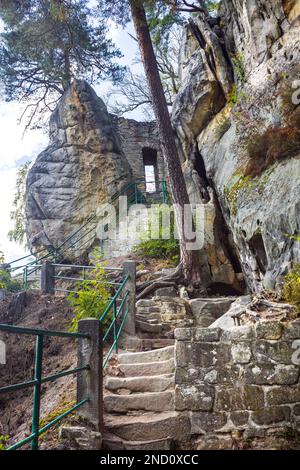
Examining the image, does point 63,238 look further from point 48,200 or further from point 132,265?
point 132,265

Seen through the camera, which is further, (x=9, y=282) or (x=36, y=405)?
(x=9, y=282)

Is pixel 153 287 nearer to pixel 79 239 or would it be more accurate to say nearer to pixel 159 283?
pixel 159 283

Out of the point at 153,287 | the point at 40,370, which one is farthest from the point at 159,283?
the point at 40,370

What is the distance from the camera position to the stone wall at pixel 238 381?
11.4 feet

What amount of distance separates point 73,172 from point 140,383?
10506mm

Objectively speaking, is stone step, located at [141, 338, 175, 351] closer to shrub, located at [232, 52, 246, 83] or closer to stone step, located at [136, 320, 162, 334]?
stone step, located at [136, 320, 162, 334]

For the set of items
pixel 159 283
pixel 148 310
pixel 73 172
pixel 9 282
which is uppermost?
pixel 73 172

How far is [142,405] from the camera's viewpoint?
3896 millimetres

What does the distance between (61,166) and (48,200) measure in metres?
1.50

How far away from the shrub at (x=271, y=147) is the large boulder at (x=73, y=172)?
278 inches

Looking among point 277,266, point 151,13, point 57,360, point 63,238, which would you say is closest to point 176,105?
point 151,13

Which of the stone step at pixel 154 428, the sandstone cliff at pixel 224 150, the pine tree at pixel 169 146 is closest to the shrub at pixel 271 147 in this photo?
the sandstone cliff at pixel 224 150

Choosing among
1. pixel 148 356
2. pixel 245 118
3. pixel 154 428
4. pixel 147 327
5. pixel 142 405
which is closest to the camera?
pixel 154 428

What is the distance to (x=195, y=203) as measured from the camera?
9.73 meters
